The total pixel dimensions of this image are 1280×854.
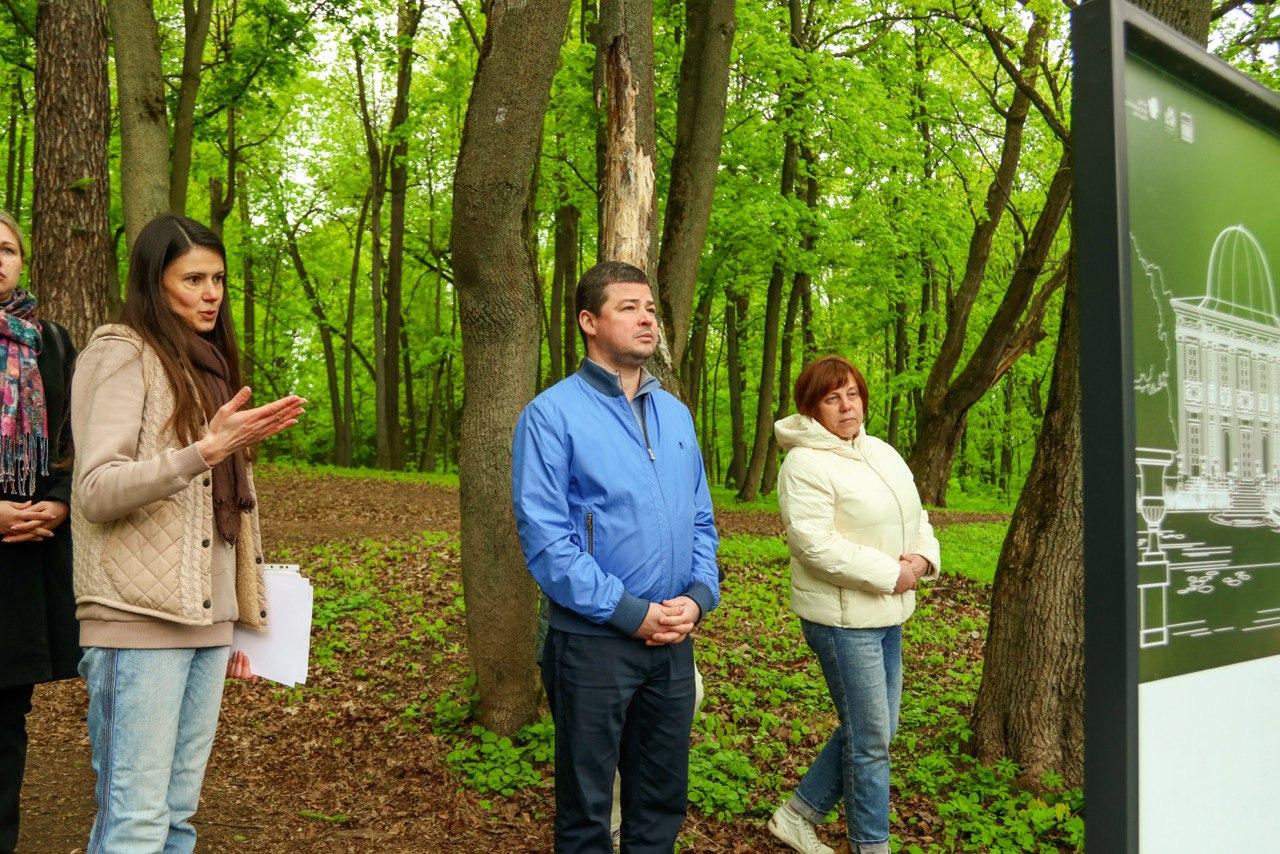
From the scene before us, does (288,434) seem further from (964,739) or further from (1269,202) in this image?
(1269,202)

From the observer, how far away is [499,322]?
552 cm

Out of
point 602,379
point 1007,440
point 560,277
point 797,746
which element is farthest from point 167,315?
point 1007,440

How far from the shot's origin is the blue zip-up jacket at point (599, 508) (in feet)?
11.1

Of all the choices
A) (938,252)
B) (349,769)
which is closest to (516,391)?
(349,769)

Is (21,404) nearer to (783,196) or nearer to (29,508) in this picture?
(29,508)

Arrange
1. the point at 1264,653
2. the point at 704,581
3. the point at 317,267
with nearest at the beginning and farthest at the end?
the point at 1264,653 → the point at 704,581 → the point at 317,267

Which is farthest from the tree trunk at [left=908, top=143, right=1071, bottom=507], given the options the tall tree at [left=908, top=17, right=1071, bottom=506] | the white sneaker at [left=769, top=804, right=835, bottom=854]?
the white sneaker at [left=769, top=804, right=835, bottom=854]

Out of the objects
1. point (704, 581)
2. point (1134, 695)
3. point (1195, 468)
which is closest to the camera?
point (1134, 695)

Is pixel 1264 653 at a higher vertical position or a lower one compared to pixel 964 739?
higher

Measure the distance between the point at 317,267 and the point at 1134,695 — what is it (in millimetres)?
31810

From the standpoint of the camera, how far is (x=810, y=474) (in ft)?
13.9

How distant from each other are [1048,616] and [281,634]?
3980mm

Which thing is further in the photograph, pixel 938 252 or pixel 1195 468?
pixel 938 252

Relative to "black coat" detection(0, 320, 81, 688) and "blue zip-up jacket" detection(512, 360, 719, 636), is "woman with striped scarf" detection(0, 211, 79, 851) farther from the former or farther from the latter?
"blue zip-up jacket" detection(512, 360, 719, 636)
